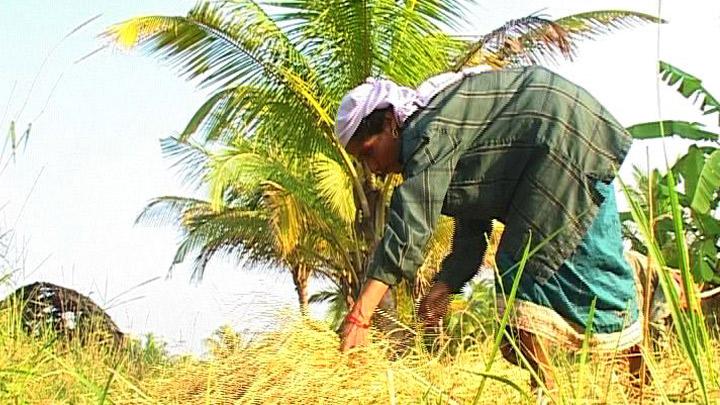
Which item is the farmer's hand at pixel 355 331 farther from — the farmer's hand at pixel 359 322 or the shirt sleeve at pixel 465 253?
the shirt sleeve at pixel 465 253

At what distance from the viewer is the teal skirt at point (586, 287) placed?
222cm

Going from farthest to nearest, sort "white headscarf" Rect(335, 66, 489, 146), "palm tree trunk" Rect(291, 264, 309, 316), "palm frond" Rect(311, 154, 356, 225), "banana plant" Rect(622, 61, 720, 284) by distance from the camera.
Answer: "palm tree trunk" Rect(291, 264, 309, 316), "palm frond" Rect(311, 154, 356, 225), "banana plant" Rect(622, 61, 720, 284), "white headscarf" Rect(335, 66, 489, 146)

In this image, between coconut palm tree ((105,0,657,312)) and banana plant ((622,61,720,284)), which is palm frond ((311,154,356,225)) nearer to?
coconut palm tree ((105,0,657,312))

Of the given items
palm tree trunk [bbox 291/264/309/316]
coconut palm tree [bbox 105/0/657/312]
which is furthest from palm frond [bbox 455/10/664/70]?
palm tree trunk [bbox 291/264/309/316]

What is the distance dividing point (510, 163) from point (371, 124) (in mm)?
327

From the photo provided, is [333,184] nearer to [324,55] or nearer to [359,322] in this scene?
[324,55]

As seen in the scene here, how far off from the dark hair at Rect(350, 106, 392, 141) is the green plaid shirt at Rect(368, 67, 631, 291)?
0.26 ft

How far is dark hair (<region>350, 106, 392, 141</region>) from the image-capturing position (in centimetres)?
223

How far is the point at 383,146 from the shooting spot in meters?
2.24

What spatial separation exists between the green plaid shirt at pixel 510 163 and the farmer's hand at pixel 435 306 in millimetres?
306

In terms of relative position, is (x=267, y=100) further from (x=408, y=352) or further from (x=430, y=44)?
(x=408, y=352)

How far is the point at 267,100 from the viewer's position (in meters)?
8.49

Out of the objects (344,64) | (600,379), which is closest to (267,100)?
(344,64)

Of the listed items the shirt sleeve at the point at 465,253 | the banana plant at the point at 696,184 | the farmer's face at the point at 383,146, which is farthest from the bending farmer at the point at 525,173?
the banana plant at the point at 696,184
